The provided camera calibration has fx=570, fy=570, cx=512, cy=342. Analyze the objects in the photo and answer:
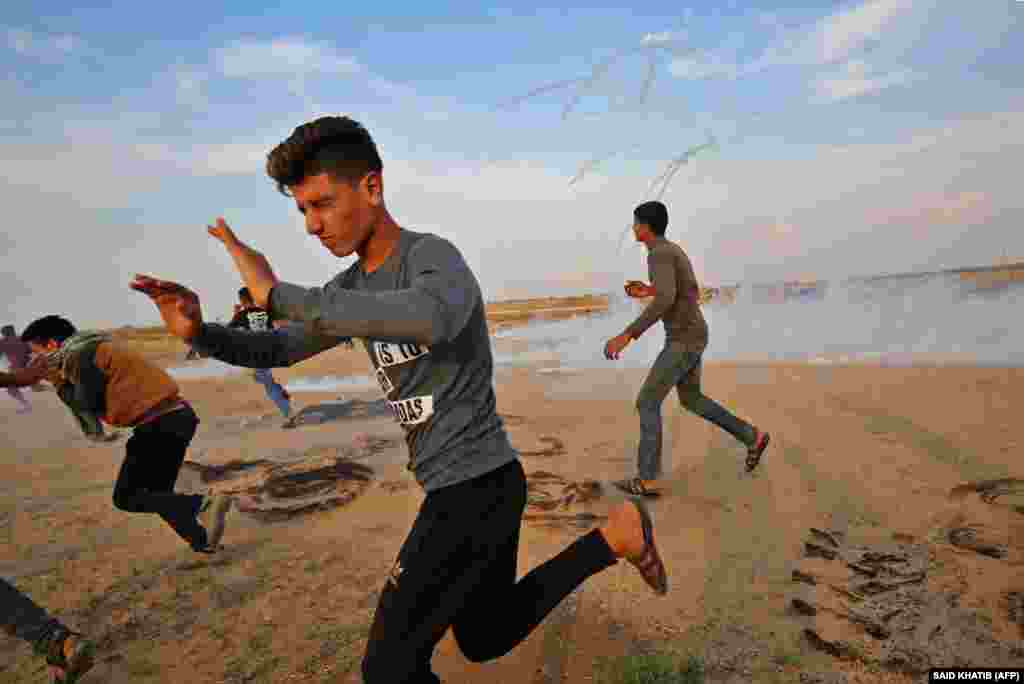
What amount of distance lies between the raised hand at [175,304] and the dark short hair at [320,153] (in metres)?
0.46

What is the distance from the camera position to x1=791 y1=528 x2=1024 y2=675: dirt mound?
2.61m

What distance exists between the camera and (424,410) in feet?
6.24

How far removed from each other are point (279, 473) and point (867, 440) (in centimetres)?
637

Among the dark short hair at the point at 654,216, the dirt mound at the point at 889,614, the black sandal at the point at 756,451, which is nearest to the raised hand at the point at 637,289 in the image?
the dark short hair at the point at 654,216

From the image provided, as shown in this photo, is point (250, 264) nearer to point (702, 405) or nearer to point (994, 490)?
point (702, 405)

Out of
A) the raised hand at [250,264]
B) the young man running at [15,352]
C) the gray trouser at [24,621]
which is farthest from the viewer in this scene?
the young man running at [15,352]

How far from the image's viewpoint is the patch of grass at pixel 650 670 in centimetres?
258

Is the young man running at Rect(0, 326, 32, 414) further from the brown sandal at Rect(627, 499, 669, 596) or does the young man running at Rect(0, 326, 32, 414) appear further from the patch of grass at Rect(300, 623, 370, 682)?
the brown sandal at Rect(627, 499, 669, 596)

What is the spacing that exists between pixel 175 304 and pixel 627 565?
313 cm

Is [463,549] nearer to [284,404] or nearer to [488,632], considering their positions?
[488,632]

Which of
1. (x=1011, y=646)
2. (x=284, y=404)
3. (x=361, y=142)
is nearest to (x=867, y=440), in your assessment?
(x=1011, y=646)

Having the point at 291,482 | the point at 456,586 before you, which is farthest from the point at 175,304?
the point at 291,482

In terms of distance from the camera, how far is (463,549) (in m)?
1.85

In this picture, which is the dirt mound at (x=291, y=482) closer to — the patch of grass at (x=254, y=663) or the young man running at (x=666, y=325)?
the patch of grass at (x=254, y=663)
